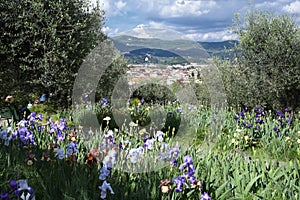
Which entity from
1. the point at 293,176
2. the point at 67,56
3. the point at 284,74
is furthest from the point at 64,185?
the point at 284,74

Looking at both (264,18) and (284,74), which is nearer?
(284,74)

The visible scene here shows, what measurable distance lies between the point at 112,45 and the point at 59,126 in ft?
22.1

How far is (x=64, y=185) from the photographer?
249 centimetres

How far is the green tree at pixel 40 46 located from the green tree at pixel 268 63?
14.1ft

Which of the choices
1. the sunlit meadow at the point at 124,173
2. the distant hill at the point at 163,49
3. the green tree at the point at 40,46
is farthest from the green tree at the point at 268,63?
the sunlit meadow at the point at 124,173

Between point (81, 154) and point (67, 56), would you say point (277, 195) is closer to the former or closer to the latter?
point (81, 154)

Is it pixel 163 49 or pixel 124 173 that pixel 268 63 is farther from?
pixel 124 173

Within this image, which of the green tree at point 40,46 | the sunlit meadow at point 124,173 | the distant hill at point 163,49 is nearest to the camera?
the sunlit meadow at point 124,173

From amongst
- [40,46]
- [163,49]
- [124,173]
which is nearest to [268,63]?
[163,49]

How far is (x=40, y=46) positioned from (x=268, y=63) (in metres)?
5.63

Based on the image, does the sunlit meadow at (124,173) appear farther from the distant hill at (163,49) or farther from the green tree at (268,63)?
the green tree at (268,63)

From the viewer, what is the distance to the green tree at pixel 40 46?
768cm

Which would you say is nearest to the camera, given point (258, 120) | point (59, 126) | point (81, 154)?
point (81, 154)

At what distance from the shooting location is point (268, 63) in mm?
8484
